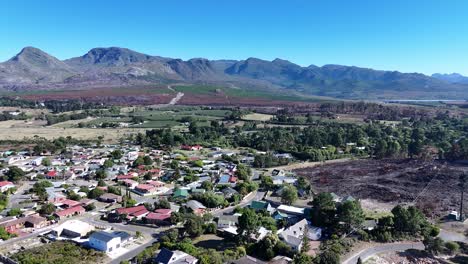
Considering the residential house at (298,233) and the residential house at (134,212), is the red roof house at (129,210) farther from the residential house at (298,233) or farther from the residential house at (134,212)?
the residential house at (298,233)

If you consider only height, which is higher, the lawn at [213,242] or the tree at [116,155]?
the tree at [116,155]

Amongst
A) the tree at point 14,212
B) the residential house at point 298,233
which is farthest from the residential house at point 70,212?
the residential house at point 298,233

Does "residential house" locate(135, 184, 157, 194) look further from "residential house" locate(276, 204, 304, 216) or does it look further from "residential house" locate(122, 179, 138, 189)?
"residential house" locate(276, 204, 304, 216)

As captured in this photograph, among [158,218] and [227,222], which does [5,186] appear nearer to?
[158,218]

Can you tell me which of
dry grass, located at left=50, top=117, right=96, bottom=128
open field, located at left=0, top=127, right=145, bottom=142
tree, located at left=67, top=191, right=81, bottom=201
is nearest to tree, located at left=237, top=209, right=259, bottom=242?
tree, located at left=67, top=191, right=81, bottom=201

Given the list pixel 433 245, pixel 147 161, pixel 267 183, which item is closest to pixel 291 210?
pixel 267 183

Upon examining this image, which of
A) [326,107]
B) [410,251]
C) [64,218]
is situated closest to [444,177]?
[410,251]
